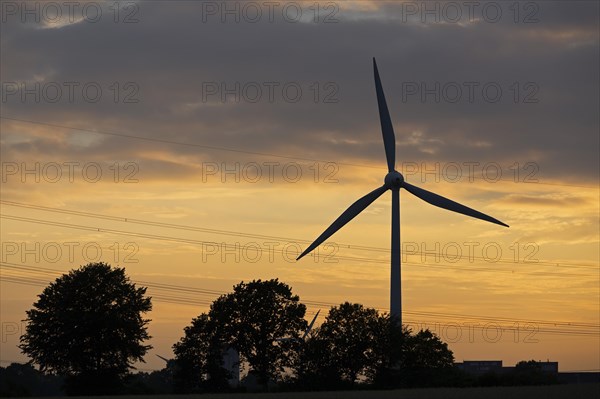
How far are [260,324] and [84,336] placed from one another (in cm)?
3485

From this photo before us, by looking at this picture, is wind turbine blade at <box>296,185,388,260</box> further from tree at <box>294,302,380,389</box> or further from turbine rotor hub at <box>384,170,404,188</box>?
tree at <box>294,302,380,389</box>

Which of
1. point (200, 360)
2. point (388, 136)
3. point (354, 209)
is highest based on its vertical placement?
point (388, 136)

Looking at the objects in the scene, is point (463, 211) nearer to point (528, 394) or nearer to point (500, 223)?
point (500, 223)

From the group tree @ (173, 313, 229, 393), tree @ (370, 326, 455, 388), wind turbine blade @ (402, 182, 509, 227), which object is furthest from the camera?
tree @ (173, 313, 229, 393)

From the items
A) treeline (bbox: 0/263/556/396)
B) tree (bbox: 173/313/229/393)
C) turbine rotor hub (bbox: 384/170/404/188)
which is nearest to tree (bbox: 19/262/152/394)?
treeline (bbox: 0/263/556/396)

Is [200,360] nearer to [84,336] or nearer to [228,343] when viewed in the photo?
[228,343]

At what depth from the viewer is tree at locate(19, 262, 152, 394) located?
147 meters

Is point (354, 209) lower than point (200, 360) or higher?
higher

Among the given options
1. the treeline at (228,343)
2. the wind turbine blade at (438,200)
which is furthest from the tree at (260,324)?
the wind turbine blade at (438,200)

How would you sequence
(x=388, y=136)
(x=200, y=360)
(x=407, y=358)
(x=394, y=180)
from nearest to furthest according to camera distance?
(x=394, y=180), (x=388, y=136), (x=407, y=358), (x=200, y=360)

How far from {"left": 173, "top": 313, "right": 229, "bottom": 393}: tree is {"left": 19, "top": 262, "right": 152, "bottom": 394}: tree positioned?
2174cm

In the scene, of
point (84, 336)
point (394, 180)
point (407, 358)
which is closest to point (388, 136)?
point (394, 180)

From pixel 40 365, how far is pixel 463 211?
205ft

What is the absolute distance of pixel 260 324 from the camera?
173 m
